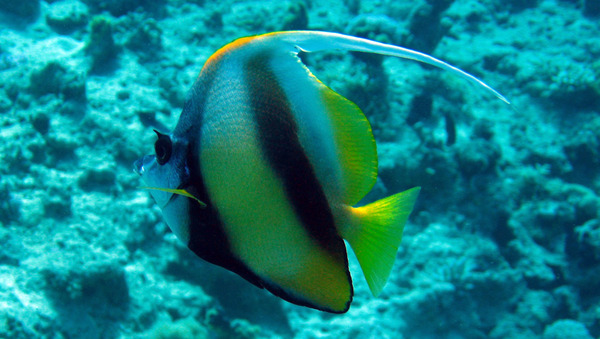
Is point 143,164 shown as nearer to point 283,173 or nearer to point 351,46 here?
point 283,173

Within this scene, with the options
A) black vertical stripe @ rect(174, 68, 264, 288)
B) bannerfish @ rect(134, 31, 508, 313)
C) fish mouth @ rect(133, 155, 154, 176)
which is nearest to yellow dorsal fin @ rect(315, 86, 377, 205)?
bannerfish @ rect(134, 31, 508, 313)

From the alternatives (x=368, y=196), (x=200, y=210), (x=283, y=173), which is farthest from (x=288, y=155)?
(x=368, y=196)

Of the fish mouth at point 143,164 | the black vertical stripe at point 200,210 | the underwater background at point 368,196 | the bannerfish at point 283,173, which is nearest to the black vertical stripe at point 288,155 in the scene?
the bannerfish at point 283,173

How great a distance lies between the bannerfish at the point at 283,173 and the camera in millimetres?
563

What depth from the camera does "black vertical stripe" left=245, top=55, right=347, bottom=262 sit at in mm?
559

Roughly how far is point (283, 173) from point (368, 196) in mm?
4424

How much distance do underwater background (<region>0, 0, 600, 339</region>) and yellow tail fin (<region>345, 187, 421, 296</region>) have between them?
3.56 meters

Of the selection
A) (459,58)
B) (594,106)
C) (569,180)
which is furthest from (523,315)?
(459,58)

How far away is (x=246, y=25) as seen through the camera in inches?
273

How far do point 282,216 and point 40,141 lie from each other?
508 cm

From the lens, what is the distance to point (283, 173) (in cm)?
56

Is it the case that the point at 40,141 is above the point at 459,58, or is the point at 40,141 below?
below

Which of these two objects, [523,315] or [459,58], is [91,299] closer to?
[523,315]

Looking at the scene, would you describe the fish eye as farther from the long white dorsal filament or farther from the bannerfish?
the long white dorsal filament
